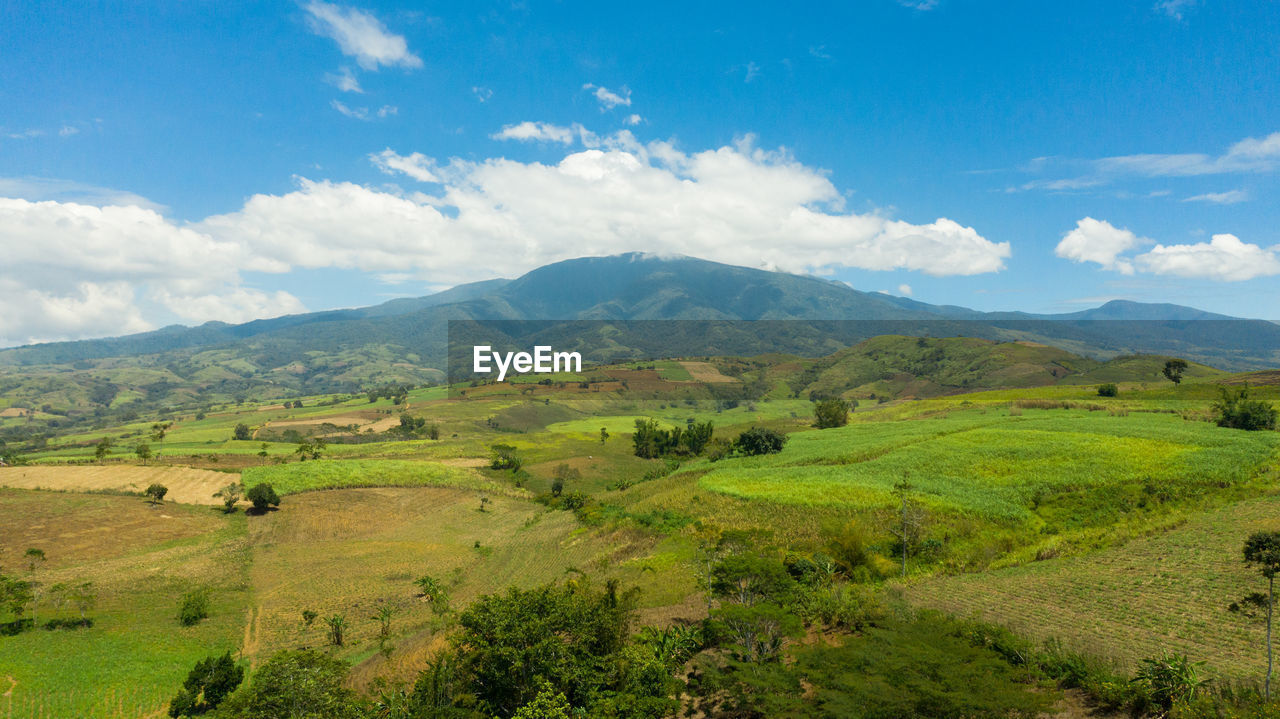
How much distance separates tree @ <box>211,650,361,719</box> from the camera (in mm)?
17219

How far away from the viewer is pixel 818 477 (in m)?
56.8

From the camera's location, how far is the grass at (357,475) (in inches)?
3295

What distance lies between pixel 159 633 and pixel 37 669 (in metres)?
6.74

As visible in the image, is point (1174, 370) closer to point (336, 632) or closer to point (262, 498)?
point (336, 632)

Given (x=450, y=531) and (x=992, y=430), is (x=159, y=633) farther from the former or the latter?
(x=992, y=430)

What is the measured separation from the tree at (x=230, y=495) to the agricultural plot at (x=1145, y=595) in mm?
85686

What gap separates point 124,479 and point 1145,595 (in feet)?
397

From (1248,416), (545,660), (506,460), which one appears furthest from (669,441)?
(545,660)

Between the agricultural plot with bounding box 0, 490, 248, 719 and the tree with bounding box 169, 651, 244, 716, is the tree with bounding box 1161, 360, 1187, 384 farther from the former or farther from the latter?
the agricultural plot with bounding box 0, 490, 248, 719

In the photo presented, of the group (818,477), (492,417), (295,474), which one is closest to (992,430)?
(818,477)

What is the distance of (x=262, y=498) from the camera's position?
2840 inches

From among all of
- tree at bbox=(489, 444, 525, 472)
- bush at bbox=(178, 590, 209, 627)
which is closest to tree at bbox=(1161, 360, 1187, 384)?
tree at bbox=(489, 444, 525, 472)

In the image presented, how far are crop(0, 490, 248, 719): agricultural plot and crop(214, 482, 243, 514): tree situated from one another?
5.75 ft

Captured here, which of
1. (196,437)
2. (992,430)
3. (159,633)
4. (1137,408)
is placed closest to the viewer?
(159,633)
